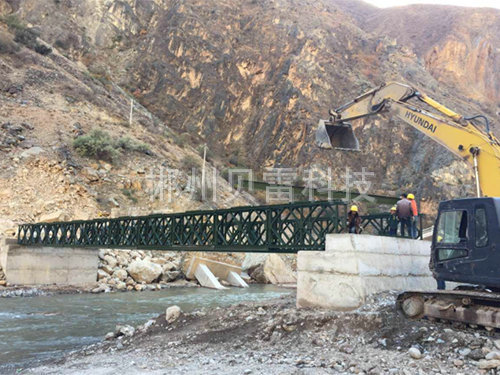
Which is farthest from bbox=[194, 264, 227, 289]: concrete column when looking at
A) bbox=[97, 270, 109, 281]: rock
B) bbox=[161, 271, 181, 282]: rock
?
bbox=[97, 270, 109, 281]: rock

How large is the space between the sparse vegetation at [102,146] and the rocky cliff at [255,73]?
19424 millimetres

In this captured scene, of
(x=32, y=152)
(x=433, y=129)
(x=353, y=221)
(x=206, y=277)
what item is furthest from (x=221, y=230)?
(x=32, y=152)

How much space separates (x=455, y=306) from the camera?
7.11m

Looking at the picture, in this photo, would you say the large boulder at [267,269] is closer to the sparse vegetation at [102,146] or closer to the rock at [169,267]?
the rock at [169,267]

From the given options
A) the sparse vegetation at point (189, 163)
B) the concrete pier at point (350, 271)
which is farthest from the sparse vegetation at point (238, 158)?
the concrete pier at point (350, 271)

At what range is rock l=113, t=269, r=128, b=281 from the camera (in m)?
24.8

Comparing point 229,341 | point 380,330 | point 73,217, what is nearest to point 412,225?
point 380,330

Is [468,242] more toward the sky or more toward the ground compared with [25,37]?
more toward the ground

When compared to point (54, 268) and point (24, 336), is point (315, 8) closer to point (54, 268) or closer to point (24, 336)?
point (54, 268)

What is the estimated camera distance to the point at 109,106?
143 feet

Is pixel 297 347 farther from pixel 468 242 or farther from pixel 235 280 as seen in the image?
pixel 235 280

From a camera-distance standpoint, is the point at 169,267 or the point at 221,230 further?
the point at 169,267

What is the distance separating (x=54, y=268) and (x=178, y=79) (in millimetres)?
45720

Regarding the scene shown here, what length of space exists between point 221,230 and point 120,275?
12.8m
